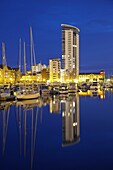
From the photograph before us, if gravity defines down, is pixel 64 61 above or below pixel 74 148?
above

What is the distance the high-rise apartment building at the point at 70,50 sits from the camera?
418ft

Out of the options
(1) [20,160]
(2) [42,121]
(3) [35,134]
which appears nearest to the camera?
(1) [20,160]

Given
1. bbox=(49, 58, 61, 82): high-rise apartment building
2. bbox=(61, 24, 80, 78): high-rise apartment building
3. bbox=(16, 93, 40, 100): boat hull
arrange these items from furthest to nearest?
bbox=(61, 24, 80, 78): high-rise apartment building → bbox=(49, 58, 61, 82): high-rise apartment building → bbox=(16, 93, 40, 100): boat hull

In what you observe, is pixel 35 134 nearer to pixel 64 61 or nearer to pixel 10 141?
pixel 10 141

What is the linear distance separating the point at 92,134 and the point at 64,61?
119 m

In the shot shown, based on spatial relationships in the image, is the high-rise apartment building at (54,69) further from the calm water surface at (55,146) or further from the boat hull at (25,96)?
the calm water surface at (55,146)

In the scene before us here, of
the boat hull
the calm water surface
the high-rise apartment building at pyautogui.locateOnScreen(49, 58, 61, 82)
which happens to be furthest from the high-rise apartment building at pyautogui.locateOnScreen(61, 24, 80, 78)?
the calm water surface

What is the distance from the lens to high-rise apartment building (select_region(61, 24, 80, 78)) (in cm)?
12744

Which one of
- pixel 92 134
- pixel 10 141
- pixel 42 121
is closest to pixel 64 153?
pixel 10 141

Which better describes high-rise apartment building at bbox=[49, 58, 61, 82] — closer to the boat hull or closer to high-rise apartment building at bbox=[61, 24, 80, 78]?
high-rise apartment building at bbox=[61, 24, 80, 78]

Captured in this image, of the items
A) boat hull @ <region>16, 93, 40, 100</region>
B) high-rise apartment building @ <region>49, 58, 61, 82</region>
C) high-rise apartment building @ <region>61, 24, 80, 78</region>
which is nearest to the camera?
boat hull @ <region>16, 93, 40, 100</region>

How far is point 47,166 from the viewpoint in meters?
7.54

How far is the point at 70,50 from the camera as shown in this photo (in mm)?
127688

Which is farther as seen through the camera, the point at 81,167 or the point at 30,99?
the point at 30,99
